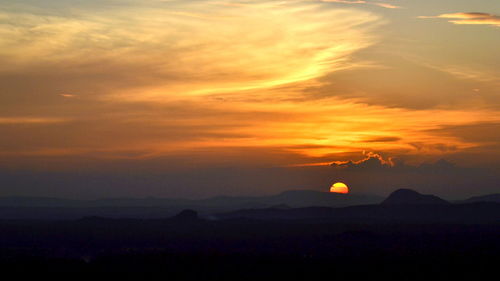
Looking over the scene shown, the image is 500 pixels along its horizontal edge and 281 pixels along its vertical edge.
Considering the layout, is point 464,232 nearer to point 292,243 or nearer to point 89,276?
point 292,243

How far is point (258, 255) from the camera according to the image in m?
118

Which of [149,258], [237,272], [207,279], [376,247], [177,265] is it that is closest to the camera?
[207,279]

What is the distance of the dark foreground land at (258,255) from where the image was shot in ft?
306

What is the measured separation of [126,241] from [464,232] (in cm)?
7859

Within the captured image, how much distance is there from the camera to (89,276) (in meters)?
90.9

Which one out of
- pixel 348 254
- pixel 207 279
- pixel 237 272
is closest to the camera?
pixel 207 279

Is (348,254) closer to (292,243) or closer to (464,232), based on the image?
(292,243)

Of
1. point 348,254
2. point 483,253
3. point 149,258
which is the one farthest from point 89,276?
point 483,253

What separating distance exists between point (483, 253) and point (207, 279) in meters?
50.5

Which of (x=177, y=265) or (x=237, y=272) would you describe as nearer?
(x=237, y=272)

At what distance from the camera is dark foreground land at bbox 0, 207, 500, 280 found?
9331 cm

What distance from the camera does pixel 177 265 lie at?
104062 mm

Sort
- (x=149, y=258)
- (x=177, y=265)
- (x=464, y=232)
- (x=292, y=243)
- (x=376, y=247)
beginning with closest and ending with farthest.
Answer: (x=177, y=265)
(x=149, y=258)
(x=376, y=247)
(x=292, y=243)
(x=464, y=232)

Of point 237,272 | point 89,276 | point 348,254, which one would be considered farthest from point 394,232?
point 89,276
